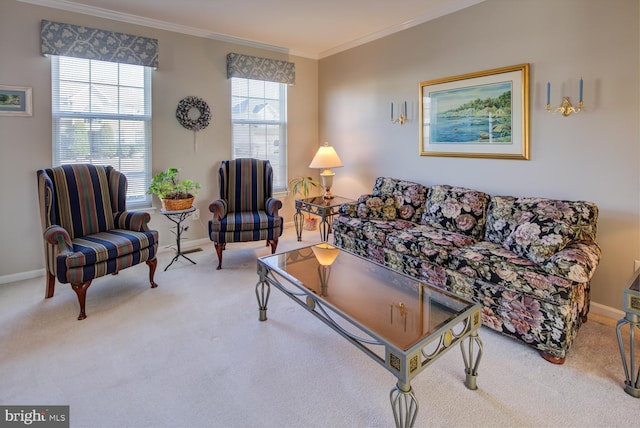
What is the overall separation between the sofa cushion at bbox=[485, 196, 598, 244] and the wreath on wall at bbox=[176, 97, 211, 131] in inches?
127

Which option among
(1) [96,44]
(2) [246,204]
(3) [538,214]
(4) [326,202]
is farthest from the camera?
(4) [326,202]

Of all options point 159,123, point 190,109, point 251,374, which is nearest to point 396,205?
point 251,374

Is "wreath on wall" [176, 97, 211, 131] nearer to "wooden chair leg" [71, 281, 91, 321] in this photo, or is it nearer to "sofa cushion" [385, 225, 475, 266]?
"wooden chair leg" [71, 281, 91, 321]

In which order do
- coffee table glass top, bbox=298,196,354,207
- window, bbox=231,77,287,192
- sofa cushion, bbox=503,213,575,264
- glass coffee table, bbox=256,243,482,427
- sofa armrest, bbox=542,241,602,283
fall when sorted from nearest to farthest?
glass coffee table, bbox=256,243,482,427 → sofa armrest, bbox=542,241,602,283 → sofa cushion, bbox=503,213,575,264 → coffee table glass top, bbox=298,196,354,207 → window, bbox=231,77,287,192

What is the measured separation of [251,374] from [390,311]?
2.76 feet

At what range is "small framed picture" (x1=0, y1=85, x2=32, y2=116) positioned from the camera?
307 cm

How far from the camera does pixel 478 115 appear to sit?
10.7 feet

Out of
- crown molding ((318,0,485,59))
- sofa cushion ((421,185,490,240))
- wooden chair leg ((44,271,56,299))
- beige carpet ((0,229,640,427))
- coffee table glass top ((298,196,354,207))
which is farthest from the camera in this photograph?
coffee table glass top ((298,196,354,207))

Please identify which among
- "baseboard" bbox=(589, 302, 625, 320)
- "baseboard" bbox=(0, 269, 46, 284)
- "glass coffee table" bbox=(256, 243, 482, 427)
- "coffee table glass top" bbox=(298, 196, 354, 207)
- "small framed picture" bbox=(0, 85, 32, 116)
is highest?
"small framed picture" bbox=(0, 85, 32, 116)

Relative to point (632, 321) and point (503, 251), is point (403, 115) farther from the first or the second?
point (632, 321)

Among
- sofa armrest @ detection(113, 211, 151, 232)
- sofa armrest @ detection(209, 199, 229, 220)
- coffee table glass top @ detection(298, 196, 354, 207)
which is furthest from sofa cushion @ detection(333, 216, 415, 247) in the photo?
sofa armrest @ detection(113, 211, 151, 232)

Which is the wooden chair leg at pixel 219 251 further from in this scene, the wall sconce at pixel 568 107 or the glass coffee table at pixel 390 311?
the wall sconce at pixel 568 107

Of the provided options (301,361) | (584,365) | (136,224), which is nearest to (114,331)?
(136,224)

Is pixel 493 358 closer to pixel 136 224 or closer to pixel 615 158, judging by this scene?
pixel 615 158
